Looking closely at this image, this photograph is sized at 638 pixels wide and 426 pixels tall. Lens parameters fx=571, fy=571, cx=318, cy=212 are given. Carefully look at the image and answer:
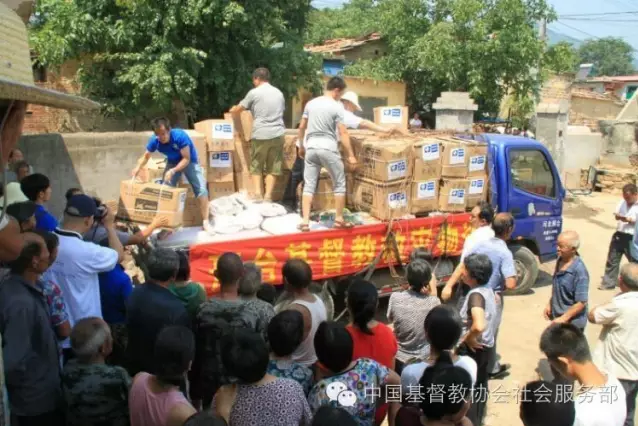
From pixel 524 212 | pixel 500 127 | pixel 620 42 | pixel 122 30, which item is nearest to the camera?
pixel 524 212

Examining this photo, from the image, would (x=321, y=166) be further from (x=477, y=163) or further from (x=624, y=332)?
(x=624, y=332)

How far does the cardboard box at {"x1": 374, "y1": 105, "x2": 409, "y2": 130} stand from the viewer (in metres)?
7.07

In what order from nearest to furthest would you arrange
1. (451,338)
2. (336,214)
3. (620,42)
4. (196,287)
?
(451,338), (196,287), (336,214), (620,42)

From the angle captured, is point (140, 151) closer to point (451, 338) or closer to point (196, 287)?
point (196, 287)

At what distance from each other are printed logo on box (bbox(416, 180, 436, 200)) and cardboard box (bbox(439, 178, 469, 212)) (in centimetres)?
13

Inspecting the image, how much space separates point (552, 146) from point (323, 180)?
34.9 ft

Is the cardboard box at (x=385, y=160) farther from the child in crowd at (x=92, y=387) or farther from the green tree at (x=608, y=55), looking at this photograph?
the green tree at (x=608, y=55)

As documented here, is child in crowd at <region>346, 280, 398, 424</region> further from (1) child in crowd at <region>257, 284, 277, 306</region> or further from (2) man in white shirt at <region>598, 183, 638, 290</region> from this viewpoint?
(2) man in white shirt at <region>598, 183, 638, 290</region>

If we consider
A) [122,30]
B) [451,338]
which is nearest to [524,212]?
[451,338]

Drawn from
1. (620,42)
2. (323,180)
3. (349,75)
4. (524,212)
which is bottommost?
(524,212)

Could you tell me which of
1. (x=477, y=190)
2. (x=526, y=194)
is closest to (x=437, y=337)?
(x=477, y=190)

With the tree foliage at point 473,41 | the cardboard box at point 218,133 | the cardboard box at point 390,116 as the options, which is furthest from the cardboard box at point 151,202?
the tree foliage at point 473,41

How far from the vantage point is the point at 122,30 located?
8.74 metres

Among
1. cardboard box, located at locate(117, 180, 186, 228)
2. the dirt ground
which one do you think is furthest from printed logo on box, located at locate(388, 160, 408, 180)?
cardboard box, located at locate(117, 180, 186, 228)
